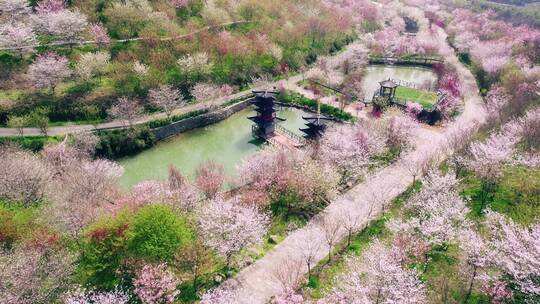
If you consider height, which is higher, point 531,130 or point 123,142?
point 531,130

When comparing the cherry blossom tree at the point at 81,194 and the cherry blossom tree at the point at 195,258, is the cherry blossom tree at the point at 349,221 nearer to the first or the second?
the cherry blossom tree at the point at 195,258

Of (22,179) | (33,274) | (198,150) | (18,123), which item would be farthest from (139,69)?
(33,274)

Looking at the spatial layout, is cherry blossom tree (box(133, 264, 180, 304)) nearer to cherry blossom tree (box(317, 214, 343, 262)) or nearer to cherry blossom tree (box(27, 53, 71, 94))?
cherry blossom tree (box(317, 214, 343, 262))

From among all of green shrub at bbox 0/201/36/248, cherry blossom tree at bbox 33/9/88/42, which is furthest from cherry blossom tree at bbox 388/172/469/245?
cherry blossom tree at bbox 33/9/88/42

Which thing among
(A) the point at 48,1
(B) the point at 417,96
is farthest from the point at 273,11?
(A) the point at 48,1

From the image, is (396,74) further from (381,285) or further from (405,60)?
(381,285)

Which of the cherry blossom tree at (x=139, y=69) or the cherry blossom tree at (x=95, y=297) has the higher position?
the cherry blossom tree at (x=139, y=69)

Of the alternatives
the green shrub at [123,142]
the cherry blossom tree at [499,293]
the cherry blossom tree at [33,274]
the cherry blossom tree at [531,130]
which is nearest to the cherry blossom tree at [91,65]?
the green shrub at [123,142]
